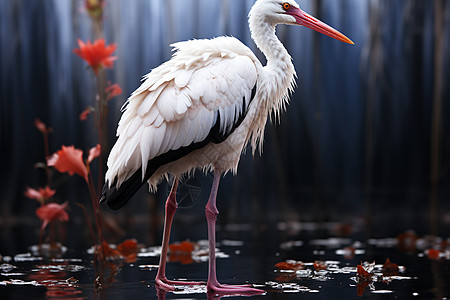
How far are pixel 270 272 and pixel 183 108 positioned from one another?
4.58 feet

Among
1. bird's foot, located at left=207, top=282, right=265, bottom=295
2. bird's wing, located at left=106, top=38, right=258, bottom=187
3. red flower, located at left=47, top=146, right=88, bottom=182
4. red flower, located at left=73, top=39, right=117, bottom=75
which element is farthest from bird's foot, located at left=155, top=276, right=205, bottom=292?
red flower, located at left=73, top=39, right=117, bottom=75

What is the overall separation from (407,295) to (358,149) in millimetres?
6199

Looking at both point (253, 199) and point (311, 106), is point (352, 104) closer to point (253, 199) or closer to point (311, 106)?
point (311, 106)

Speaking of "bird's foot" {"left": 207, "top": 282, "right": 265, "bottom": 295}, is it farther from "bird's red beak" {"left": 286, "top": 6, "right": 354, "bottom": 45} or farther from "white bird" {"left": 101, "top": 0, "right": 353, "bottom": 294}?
"bird's red beak" {"left": 286, "top": 6, "right": 354, "bottom": 45}

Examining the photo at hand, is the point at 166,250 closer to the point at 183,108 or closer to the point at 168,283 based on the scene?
the point at 168,283

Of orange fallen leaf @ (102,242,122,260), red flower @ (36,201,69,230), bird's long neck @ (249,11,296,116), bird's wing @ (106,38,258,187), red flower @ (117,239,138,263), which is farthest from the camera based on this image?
red flower @ (117,239,138,263)

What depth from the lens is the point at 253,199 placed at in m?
9.34

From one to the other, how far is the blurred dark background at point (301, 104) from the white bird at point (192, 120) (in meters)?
5.20

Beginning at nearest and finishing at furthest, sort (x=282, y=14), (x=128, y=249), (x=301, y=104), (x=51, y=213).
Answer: (x=282, y=14), (x=51, y=213), (x=128, y=249), (x=301, y=104)

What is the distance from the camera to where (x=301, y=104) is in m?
9.47

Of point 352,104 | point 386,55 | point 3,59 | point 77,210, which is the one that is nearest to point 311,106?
point 352,104

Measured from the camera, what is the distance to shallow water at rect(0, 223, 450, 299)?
3.57 meters

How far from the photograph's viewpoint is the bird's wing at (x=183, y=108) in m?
3.70

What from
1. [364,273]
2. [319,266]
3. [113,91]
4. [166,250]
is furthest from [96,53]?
[364,273]
